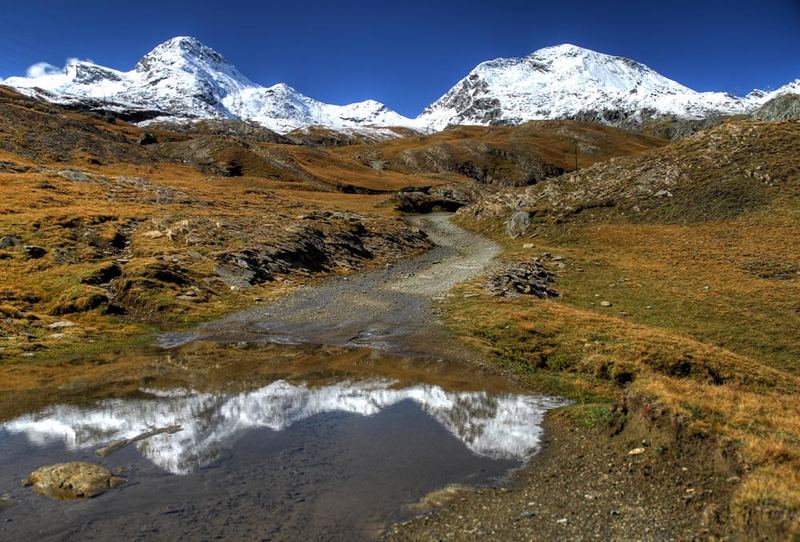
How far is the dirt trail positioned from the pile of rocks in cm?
359

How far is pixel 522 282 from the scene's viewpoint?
3728cm

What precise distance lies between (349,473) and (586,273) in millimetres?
34722

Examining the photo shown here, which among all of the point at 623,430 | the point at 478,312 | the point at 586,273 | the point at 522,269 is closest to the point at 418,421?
the point at 623,430

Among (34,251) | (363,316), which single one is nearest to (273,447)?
(363,316)

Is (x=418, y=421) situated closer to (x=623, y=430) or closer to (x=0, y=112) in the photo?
(x=623, y=430)

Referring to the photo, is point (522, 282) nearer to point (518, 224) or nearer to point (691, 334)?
point (691, 334)

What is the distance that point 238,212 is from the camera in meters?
64.2

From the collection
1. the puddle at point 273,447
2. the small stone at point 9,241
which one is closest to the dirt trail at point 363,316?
the puddle at point 273,447

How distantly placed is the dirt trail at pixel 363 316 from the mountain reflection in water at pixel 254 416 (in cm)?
570

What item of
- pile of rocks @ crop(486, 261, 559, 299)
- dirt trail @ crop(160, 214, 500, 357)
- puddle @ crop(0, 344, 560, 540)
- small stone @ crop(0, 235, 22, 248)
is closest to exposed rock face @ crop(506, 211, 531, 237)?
dirt trail @ crop(160, 214, 500, 357)

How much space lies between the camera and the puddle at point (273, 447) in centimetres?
1066

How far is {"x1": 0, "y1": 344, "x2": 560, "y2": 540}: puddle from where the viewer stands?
10656 millimetres

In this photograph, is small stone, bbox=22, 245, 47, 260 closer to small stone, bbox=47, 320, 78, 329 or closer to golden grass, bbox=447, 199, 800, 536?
small stone, bbox=47, 320, 78, 329

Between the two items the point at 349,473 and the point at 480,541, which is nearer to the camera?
the point at 480,541
